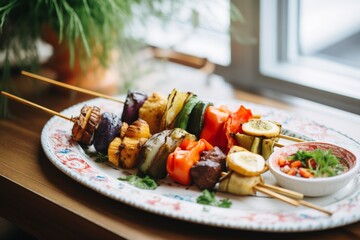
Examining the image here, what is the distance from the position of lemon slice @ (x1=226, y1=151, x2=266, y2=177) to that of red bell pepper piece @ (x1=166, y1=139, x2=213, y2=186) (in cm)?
9

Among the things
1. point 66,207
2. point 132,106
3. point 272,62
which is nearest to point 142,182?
point 66,207

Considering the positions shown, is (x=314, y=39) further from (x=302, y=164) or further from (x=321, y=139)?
(x=302, y=164)

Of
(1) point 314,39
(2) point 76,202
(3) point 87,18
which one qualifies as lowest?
(2) point 76,202

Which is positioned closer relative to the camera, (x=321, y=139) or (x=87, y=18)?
(x=321, y=139)

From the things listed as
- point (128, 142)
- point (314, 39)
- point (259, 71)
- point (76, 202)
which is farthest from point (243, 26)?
point (76, 202)

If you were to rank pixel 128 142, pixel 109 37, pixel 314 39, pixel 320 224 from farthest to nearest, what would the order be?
pixel 314 39
pixel 109 37
pixel 128 142
pixel 320 224

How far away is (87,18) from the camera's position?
72.1 inches

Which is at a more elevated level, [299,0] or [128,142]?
[299,0]

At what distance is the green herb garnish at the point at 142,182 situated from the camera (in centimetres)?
132

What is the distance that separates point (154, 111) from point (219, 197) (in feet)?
1.22

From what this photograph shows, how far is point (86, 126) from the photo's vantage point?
1.51 m

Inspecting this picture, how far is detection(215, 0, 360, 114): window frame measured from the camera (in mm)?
1939

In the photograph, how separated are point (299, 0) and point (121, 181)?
1.02 m

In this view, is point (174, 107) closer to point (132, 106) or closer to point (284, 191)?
point (132, 106)
